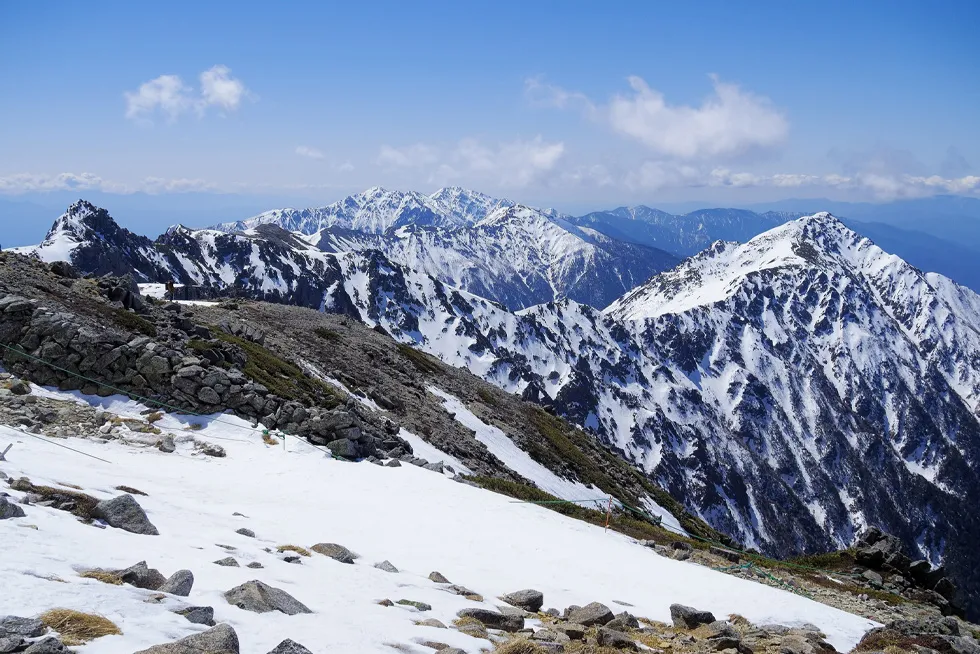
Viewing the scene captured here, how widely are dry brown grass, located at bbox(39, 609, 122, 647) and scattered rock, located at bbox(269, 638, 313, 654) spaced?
2.07 m

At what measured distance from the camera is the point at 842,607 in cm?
2077

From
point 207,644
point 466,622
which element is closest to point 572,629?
point 466,622

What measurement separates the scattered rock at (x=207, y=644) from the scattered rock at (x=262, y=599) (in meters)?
1.54

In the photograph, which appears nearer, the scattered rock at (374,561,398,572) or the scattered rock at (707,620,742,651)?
the scattered rock at (707,620,742,651)

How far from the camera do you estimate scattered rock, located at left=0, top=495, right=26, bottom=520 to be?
11156 mm

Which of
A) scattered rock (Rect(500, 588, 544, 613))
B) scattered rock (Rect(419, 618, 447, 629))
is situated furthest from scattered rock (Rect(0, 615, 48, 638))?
scattered rock (Rect(500, 588, 544, 613))

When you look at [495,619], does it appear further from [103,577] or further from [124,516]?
[124,516]

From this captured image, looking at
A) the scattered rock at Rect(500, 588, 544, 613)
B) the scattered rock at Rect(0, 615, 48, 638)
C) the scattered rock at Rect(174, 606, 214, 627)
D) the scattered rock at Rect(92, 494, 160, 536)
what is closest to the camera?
the scattered rock at Rect(0, 615, 48, 638)

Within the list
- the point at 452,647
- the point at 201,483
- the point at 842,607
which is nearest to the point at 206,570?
the point at 452,647

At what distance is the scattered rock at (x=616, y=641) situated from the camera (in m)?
11.6

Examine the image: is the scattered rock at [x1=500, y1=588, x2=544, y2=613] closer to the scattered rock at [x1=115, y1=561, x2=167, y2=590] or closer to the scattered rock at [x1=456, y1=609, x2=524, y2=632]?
the scattered rock at [x1=456, y1=609, x2=524, y2=632]

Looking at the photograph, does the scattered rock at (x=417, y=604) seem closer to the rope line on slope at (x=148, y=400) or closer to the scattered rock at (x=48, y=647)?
the scattered rock at (x=48, y=647)

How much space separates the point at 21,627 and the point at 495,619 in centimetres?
756

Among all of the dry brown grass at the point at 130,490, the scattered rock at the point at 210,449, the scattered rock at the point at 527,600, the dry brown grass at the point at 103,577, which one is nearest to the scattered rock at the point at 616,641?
the scattered rock at the point at 527,600
